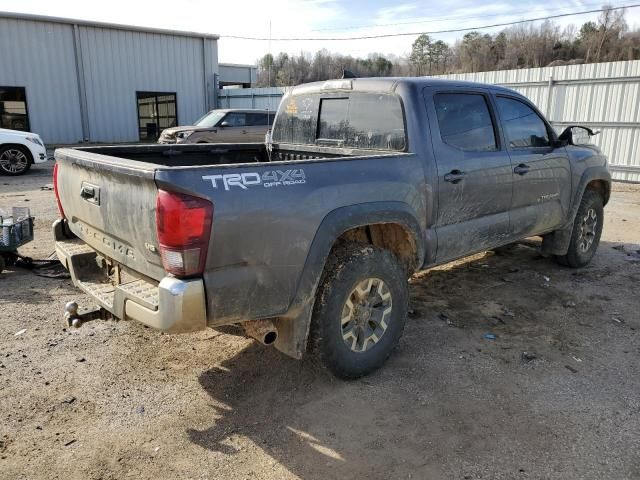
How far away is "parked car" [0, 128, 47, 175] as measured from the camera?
13.3 meters

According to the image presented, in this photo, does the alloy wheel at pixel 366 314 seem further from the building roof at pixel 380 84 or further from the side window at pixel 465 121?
the building roof at pixel 380 84

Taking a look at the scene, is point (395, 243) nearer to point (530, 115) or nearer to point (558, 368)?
point (558, 368)

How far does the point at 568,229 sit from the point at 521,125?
4.68ft

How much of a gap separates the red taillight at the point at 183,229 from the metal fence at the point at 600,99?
13.4 metres

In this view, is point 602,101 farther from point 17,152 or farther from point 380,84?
point 17,152

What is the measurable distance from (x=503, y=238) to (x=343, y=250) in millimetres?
1952

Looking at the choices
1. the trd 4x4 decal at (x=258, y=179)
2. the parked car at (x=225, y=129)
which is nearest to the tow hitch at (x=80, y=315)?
the trd 4x4 decal at (x=258, y=179)

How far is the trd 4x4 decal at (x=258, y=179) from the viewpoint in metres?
2.68

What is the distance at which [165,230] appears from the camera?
2.62m

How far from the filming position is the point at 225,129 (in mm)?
15625

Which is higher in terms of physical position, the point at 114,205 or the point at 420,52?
the point at 420,52

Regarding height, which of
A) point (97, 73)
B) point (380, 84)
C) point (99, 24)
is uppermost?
point (99, 24)

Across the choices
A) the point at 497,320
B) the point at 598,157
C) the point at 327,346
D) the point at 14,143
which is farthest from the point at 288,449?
the point at 14,143

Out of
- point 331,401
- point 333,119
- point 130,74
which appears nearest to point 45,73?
point 130,74
